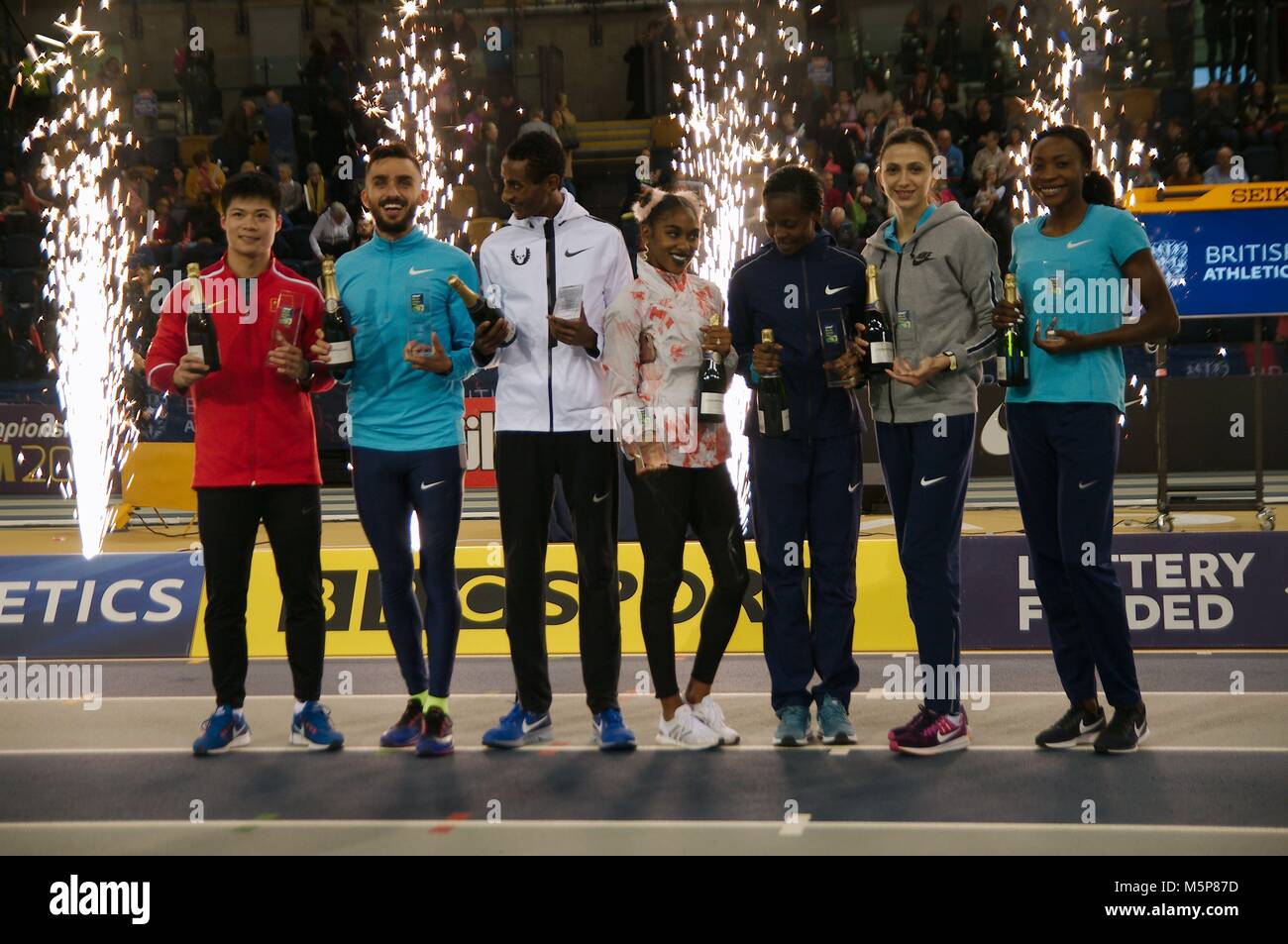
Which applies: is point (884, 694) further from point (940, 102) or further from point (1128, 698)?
point (940, 102)

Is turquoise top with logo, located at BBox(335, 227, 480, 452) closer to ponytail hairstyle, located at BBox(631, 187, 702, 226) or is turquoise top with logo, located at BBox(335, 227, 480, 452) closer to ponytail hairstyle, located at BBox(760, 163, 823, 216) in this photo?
ponytail hairstyle, located at BBox(631, 187, 702, 226)

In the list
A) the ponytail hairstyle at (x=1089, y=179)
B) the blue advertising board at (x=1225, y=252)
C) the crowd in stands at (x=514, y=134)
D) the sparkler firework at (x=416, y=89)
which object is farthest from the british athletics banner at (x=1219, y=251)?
the sparkler firework at (x=416, y=89)

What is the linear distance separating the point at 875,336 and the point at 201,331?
93.6 inches

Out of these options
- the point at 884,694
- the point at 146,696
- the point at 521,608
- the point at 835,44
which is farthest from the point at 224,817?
the point at 835,44

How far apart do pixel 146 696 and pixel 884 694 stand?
10.5 ft

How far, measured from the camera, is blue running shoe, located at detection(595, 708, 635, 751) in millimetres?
5105

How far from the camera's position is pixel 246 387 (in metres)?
5.23

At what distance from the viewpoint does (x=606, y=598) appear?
17.0 feet

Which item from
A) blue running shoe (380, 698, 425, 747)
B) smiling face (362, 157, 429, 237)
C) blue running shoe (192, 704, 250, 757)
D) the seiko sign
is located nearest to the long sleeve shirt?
smiling face (362, 157, 429, 237)

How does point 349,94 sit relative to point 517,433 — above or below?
above

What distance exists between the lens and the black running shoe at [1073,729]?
5.05 m

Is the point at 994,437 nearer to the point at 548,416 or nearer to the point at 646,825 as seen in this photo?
the point at 548,416

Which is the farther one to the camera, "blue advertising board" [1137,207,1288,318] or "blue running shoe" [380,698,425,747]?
"blue advertising board" [1137,207,1288,318]

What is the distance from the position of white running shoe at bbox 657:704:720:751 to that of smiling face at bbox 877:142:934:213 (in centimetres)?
196
